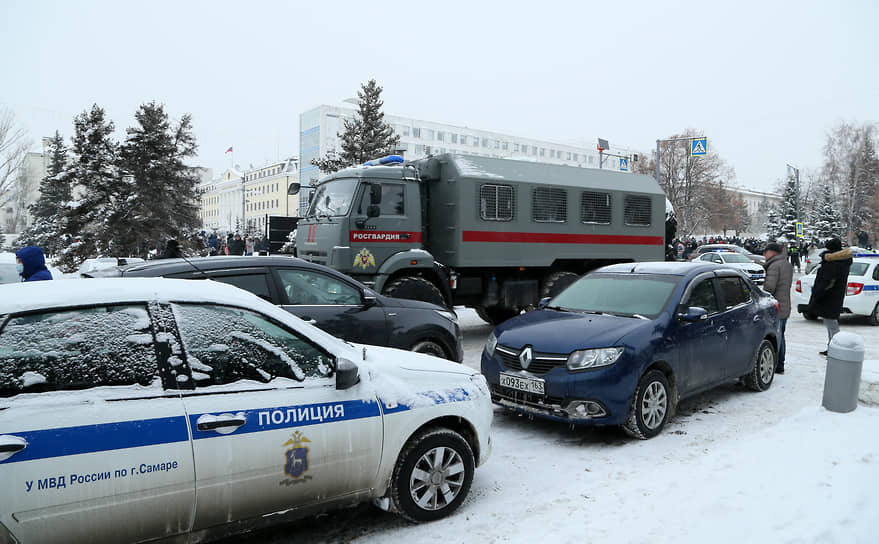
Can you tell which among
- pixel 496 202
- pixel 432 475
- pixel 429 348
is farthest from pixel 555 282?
pixel 432 475

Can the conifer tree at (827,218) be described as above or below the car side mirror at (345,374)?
above

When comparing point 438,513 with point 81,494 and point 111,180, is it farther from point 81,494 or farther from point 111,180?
point 111,180

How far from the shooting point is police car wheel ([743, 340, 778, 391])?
23.4 feet

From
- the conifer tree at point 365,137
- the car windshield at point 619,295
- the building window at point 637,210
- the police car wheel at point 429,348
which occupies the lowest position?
the police car wheel at point 429,348

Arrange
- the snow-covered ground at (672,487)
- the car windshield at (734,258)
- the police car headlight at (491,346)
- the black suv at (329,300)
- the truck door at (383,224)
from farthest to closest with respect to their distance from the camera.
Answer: the car windshield at (734,258)
the truck door at (383,224)
the police car headlight at (491,346)
the black suv at (329,300)
the snow-covered ground at (672,487)

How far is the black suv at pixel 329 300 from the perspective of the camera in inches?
219

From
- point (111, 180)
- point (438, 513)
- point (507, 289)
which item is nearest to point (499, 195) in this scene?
point (507, 289)

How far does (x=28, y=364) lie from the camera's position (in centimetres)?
265

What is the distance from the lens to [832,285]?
8.88 m

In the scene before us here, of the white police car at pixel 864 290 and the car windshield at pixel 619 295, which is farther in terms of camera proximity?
the white police car at pixel 864 290

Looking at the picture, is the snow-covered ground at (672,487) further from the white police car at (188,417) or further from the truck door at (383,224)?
the truck door at (383,224)

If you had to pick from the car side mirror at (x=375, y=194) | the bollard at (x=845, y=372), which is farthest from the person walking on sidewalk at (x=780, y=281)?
the car side mirror at (x=375, y=194)

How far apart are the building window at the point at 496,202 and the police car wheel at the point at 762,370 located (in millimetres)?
5158

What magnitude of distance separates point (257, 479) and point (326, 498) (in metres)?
0.46
